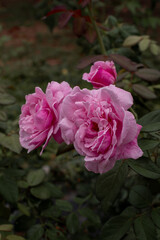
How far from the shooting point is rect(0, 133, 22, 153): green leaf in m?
0.98

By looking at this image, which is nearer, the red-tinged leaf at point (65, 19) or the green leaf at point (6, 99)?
the green leaf at point (6, 99)

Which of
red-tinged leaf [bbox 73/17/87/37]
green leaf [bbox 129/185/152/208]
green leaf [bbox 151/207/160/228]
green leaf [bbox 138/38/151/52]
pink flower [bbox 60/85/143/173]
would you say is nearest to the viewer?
pink flower [bbox 60/85/143/173]

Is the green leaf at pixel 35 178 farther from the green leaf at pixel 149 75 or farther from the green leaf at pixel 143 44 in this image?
the green leaf at pixel 143 44

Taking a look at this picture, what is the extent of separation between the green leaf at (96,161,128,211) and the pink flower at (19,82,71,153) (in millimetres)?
176

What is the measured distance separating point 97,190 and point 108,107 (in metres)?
0.26

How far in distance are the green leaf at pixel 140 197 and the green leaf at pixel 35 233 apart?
1.09ft

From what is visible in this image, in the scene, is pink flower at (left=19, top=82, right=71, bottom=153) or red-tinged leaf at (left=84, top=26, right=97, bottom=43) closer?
pink flower at (left=19, top=82, right=71, bottom=153)

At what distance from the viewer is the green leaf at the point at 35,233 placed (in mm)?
1067

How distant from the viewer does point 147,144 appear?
0.80 meters

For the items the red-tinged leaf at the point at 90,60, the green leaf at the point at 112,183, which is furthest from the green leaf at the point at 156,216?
the red-tinged leaf at the point at 90,60

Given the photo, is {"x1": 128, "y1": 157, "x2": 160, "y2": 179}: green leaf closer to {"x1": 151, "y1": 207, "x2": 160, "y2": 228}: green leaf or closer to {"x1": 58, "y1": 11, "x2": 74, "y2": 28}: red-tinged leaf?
{"x1": 151, "y1": 207, "x2": 160, "y2": 228}: green leaf

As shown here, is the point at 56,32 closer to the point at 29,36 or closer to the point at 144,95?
the point at 29,36

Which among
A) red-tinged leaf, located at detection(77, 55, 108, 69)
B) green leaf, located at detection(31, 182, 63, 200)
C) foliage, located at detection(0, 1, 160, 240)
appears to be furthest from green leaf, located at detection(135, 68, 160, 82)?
green leaf, located at detection(31, 182, 63, 200)

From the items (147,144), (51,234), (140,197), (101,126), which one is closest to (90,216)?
(51,234)
